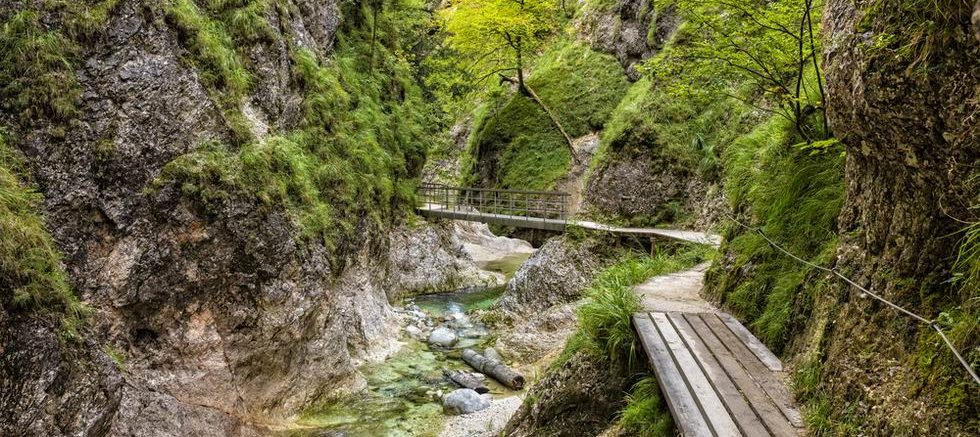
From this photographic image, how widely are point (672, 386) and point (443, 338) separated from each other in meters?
11.3

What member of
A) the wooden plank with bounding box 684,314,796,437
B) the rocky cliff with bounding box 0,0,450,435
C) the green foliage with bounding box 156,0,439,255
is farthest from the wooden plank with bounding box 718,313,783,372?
the green foliage with bounding box 156,0,439,255

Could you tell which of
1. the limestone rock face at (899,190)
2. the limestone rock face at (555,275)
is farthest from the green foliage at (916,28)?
the limestone rock face at (555,275)

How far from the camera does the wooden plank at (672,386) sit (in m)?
3.36

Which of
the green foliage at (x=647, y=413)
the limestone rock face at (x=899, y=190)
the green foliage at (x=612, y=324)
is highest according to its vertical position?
the limestone rock face at (x=899, y=190)

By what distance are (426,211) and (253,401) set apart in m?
12.1

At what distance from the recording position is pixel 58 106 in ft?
25.9

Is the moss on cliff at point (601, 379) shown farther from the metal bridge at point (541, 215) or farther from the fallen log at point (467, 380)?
the metal bridge at point (541, 215)

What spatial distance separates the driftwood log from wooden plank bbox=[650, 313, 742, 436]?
6779 millimetres

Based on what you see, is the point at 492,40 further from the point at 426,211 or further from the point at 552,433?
the point at 552,433

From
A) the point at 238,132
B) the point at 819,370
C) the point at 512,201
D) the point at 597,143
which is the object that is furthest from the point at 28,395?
the point at 597,143

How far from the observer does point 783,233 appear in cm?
560

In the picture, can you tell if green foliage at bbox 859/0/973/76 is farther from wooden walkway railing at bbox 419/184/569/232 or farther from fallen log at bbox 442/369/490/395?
wooden walkway railing at bbox 419/184/569/232

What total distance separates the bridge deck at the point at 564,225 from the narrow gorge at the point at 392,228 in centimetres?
10

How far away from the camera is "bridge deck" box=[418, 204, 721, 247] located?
510 inches
